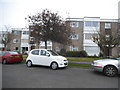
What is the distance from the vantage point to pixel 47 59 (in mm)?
7750

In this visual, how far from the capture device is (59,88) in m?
3.91

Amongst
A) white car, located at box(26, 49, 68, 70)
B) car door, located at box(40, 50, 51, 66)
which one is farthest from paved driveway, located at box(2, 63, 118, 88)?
car door, located at box(40, 50, 51, 66)

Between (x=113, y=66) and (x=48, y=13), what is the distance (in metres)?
8.86

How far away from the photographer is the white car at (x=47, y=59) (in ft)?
24.6

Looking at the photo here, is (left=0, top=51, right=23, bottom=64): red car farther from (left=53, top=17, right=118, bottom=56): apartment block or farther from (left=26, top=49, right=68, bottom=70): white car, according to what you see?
(left=53, top=17, right=118, bottom=56): apartment block

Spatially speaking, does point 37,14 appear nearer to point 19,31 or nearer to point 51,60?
point 51,60

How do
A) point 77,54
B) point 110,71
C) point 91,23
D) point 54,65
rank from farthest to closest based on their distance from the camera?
point 91,23
point 77,54
point 54,65
point 110,71

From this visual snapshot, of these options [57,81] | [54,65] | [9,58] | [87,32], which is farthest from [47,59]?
[87,32]

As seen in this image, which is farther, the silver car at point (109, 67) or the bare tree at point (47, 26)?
the bare tree at point (47, 26)

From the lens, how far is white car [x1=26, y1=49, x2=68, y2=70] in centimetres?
750

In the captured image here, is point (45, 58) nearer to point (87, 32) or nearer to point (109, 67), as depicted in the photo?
point (109, 67)

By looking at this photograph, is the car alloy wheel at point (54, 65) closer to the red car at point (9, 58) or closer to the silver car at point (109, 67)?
the silver car at point (109, 67)

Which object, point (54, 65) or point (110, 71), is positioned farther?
point (54, 65)

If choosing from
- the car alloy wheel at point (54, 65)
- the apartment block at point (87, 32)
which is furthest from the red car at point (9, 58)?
the apartment block at point (87, 32)
